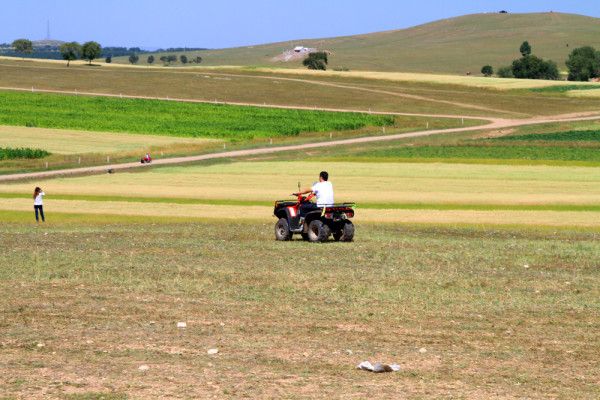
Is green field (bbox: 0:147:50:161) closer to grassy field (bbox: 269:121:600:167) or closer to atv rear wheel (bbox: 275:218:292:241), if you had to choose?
grassy field (bbox: 269:121:600:167)

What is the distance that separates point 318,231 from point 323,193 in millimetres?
1220

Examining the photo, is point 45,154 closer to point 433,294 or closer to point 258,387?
point 433,294

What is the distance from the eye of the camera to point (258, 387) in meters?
16.1

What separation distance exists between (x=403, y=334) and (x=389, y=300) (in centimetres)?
346

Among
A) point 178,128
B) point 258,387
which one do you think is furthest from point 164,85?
point 258,387

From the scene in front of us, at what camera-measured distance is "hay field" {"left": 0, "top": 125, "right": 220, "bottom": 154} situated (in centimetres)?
9750

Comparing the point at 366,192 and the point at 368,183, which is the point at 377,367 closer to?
the point at 366,192

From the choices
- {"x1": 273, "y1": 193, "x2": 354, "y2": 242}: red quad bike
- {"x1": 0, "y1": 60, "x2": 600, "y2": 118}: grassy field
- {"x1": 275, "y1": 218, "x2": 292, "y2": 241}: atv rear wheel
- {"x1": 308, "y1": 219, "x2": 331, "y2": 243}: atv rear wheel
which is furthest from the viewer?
{"x1": 0, "y1": 60, "x2": 600, "y2": 118}: grassy field

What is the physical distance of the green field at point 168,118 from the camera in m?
117

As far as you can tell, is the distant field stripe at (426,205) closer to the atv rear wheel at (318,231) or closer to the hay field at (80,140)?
the atv rear wheel at (318,231)

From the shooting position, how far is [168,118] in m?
128

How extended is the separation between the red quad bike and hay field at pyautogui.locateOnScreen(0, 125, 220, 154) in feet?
194

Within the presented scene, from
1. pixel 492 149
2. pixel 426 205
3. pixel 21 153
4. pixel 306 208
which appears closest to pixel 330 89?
pixel 492 149

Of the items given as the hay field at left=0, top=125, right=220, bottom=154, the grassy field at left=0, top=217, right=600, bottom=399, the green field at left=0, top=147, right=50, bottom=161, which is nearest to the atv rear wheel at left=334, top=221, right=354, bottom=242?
the grassy field at left=0, top=217, right=600, bottom=399
